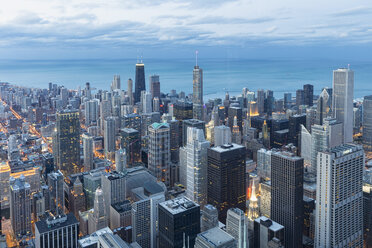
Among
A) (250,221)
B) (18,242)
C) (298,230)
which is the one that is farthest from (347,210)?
(18,242)

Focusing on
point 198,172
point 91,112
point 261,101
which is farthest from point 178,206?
point 91,112

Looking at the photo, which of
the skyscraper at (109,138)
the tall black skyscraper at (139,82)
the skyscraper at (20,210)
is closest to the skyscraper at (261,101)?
the tall black skyscraper at (139,82)

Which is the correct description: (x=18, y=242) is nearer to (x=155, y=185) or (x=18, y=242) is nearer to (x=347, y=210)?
(x=155, y=185)

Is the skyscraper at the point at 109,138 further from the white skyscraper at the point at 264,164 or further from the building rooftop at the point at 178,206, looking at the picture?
the building rooftop at the point at 178,206

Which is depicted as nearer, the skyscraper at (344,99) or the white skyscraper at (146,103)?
the skyscraper at (344,99)

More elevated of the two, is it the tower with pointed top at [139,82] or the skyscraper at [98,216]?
the tower with pointed top at [139,82]

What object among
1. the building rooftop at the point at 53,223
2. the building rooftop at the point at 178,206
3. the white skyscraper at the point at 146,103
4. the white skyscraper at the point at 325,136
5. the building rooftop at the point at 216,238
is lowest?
the building rooftop at the point at 53,223

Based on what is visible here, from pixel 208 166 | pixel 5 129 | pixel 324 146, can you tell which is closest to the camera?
pixel 208 166
